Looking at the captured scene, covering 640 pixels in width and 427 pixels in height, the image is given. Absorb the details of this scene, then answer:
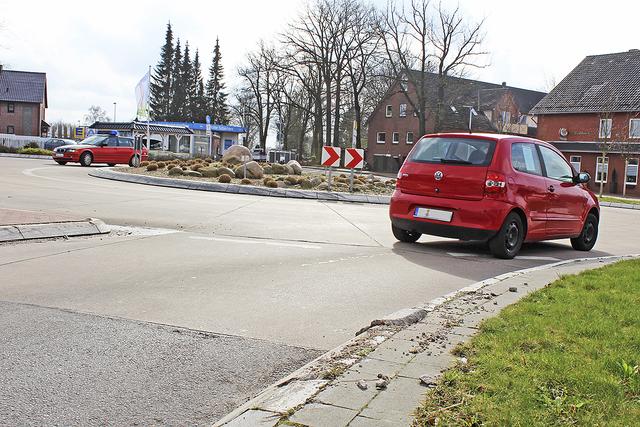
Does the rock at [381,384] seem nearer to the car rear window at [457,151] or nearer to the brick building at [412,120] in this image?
the car rear window at [457,151]

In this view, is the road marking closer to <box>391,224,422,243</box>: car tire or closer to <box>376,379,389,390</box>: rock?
<box>391,224,422,243</box>: car tire

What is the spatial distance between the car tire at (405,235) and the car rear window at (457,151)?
1.34 meters

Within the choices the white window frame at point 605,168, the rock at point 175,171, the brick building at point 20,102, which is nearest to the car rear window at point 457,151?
the rock at point 175,171

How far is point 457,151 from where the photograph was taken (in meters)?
9.39

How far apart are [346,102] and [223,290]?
65002mm

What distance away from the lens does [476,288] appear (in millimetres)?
6586

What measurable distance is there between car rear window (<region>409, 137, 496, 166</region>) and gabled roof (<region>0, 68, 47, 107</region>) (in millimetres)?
82201

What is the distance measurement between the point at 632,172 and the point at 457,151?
43.3 meters

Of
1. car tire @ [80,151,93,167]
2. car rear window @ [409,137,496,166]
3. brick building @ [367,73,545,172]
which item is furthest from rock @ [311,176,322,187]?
brick building @ [367,73,545,172]

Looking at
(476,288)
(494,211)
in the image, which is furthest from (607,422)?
(494,211)

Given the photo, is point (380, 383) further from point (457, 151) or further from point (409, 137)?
point (409, 137)

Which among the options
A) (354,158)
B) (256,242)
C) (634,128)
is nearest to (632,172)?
(634,128)

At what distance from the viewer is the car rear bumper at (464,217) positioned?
9.00 m

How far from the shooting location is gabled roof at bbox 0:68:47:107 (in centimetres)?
8106
